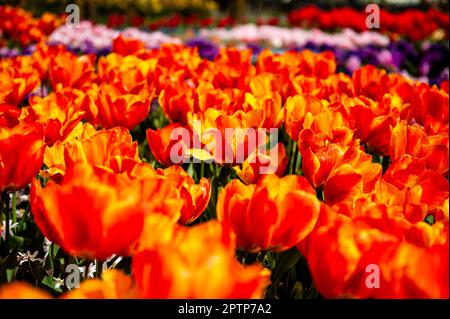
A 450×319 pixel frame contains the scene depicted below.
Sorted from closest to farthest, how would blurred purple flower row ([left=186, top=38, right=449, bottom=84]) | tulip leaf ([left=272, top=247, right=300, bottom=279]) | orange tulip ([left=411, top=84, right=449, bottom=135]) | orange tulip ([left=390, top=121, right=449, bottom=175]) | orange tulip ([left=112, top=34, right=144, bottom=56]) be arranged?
tulip leaf ([left=272, top=247, right=300, bottom=279])
orange tulip ([left=390, top=121, right=449, bottom=175])
orange tulip ([left=411, top=84, right=449, bottom=135])
orange tulip ([left=112, top=34, right=144, bottom=56])
blurred purple flower row ([left=186, top=38, right=449, bottom=84])

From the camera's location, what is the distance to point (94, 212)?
100cm

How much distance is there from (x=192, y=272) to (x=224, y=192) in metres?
0.41

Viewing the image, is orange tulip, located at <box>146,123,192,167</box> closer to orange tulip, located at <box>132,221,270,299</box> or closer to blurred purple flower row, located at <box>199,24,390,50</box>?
orange tulip, located at <box>132,221,270,299</box>

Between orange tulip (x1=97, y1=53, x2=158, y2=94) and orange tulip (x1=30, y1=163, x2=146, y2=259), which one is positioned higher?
orange tulip (x1=30, y1=163, x2=146, y2=259)

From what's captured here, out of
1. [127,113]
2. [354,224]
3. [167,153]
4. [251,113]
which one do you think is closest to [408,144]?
[251,113]

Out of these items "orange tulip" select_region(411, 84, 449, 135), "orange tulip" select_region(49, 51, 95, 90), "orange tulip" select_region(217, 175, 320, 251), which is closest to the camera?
"orange tulip" select_region(217, 175, 320, 251)

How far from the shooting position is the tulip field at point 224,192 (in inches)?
36.4

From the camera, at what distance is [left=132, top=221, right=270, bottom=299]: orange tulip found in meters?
0.83

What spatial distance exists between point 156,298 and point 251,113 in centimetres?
119

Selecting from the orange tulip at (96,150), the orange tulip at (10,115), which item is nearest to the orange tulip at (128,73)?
the orange tulip at (10,115)

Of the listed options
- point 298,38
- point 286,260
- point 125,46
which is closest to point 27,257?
point 286,260

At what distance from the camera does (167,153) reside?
1.81m

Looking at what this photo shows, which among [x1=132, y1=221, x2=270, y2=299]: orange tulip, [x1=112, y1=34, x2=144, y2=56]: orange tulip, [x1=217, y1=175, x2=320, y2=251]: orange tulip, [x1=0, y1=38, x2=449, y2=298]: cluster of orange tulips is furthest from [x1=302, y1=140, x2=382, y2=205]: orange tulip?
[x1=112, y1=34, x2=144, y2=56]: orange tulip

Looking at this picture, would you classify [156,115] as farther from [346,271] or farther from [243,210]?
[346,271]
